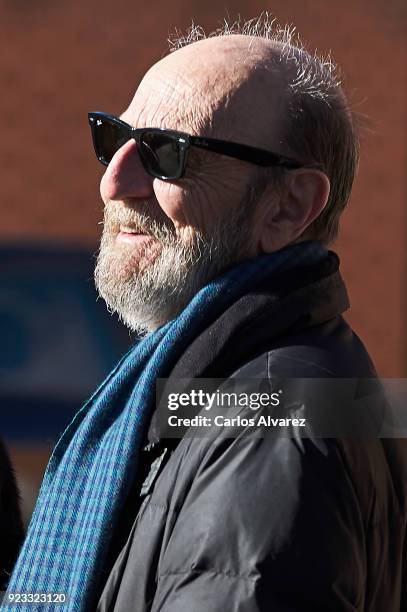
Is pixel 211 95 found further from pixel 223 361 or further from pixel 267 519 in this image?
pixel 267 519

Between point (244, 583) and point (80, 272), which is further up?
point (80, 272)

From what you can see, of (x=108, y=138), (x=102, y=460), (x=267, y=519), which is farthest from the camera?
(x=108, y=138)

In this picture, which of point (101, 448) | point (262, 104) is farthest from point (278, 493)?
point (262, 104)

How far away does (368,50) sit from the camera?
803 centimetres

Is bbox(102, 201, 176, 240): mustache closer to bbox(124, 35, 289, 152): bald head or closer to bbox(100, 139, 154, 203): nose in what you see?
bbox(100, 139, 154, 203): nose

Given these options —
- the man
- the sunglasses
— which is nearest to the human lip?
the man

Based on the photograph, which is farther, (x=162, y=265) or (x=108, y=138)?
(x=108, y=138)

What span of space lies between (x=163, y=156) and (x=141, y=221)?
13 centimetres

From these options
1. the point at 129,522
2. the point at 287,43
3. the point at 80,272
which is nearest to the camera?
the point at 129,522

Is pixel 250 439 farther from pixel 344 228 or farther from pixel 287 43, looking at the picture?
pixel 344 228

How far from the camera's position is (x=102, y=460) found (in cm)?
174

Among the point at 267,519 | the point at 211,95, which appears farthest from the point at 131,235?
the point at 267,519

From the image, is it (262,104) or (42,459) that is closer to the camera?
(262,104)

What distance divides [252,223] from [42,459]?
3.36 meters
